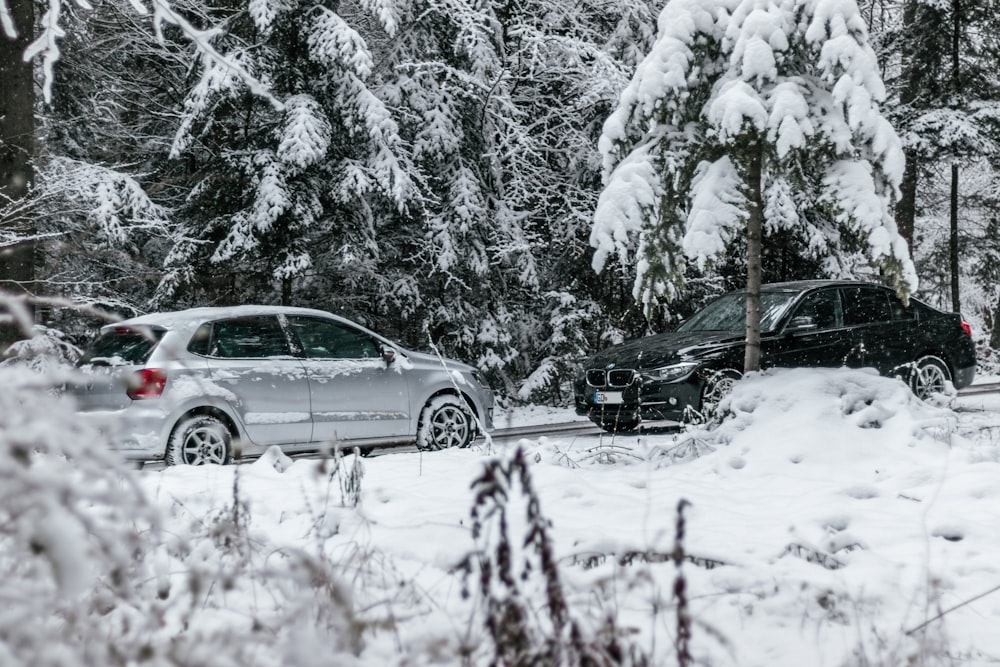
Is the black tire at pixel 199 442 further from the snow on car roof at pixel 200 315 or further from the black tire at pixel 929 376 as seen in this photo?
the black tire at pixel 929 376

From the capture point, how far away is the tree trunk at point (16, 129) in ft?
34.3

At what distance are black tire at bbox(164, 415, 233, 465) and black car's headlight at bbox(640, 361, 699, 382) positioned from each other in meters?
4.25

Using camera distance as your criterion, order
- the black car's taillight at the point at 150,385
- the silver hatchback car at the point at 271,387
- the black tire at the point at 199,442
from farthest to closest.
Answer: the black tire at the point at 199,442 < the silver hatchback car at the point at 271,387 < the black car's taillight at the point at 150,385

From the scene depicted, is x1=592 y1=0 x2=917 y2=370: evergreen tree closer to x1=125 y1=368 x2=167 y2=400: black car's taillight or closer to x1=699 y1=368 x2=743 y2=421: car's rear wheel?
x1=699 y1=368 x2=743 y2=421: car's rear wheel

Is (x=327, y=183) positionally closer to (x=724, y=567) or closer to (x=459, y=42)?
(x=459, y=42)

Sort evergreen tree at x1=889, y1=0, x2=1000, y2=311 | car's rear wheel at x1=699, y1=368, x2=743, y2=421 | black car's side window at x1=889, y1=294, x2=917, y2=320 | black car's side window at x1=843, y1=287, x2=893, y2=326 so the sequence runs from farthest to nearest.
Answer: evergreen tree at x1=889, y1=0, x2=1000, y2=311
black car's side window at x1=889, y1=294, x2=917, y2=320
black car's side window at x1=843, y1=287, x2=893, y2=326
car's rear wheel at x1=699, y1=368, x2=743, y2=421

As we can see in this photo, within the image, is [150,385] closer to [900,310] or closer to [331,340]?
[331,340]

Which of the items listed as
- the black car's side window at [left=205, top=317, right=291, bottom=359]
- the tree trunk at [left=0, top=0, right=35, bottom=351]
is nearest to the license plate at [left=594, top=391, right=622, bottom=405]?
the black car's side window at [left=205, top=317, right=291, bottom=359]

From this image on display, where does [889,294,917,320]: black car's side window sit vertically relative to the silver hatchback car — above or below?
above

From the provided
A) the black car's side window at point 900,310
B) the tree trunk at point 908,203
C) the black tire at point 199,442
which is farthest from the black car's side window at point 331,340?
the tree trunk at point 908,203

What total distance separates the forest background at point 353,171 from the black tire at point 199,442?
11.8 feet

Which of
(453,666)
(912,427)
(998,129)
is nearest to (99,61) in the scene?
(912,427)

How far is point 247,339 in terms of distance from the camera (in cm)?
831

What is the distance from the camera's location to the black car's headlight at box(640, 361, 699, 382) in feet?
30.2
